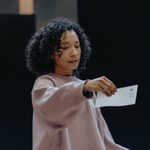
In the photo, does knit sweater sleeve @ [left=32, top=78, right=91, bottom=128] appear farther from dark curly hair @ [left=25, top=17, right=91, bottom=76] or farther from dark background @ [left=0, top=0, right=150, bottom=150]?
dark background @ [left=0, top=0, right=150, bottom=150]

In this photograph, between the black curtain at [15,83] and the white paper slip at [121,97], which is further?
the black curtain at [15,83]

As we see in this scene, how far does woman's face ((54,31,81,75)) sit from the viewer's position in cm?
200

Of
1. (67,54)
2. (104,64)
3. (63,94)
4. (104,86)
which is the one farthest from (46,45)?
(104,64)

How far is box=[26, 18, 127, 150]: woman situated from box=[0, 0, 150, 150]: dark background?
73.0 inches

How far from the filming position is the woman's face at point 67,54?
6.56 feet

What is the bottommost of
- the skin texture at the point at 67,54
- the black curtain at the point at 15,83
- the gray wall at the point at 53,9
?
the black curtain at the point at 15,83

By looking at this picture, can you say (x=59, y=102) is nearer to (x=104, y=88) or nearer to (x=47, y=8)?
(x=104, y=88)

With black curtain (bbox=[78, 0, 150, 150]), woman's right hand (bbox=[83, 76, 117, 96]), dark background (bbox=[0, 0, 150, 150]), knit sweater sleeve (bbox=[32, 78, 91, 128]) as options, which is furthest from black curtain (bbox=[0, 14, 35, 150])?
woman's right hand (bbox=[83, 76, 117, 96])

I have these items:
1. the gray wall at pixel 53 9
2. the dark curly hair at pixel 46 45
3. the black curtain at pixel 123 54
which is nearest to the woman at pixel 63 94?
the dark curly hair at pixel 46 45

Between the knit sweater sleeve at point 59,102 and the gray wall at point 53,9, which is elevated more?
the gray wall at point 53,9

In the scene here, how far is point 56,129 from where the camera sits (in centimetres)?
183

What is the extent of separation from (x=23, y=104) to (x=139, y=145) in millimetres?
1038

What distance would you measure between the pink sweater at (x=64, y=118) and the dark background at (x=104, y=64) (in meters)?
2.00

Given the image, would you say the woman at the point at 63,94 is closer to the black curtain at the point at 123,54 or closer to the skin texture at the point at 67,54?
the skin texture at the point at 67,54
